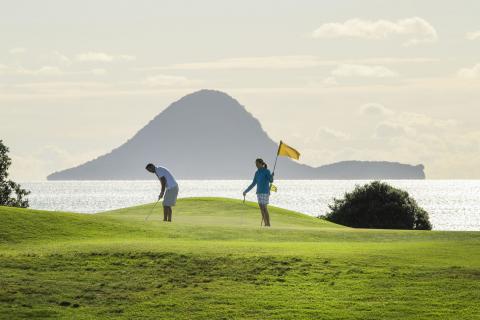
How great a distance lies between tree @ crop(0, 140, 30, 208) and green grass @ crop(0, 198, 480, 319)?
166ft

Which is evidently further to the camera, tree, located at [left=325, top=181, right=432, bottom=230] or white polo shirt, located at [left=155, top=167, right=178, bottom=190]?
tree, located at [left=325, top=181, right=432, bottom=230]

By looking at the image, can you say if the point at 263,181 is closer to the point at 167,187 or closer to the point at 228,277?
the point at 167,187

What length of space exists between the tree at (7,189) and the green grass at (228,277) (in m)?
50.7

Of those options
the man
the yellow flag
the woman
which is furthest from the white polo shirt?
the yellow flag

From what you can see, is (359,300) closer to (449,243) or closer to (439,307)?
(439,307)

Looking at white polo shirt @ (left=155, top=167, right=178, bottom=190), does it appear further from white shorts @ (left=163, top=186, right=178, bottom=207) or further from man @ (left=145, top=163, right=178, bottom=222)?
white shorts @ (left=163, top=186, right=178, bottom=207)

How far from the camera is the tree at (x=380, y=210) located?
83375 mm


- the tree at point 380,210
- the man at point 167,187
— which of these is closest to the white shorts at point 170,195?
the man at point 167,187

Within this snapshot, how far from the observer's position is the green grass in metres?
21.0

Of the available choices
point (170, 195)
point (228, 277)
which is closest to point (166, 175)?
point (170, 195)

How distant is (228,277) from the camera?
24.7 m

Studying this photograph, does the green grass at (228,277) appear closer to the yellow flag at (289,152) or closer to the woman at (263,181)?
the woman at (263,181)

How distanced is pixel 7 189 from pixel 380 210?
3507 cm

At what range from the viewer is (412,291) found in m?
22.8
